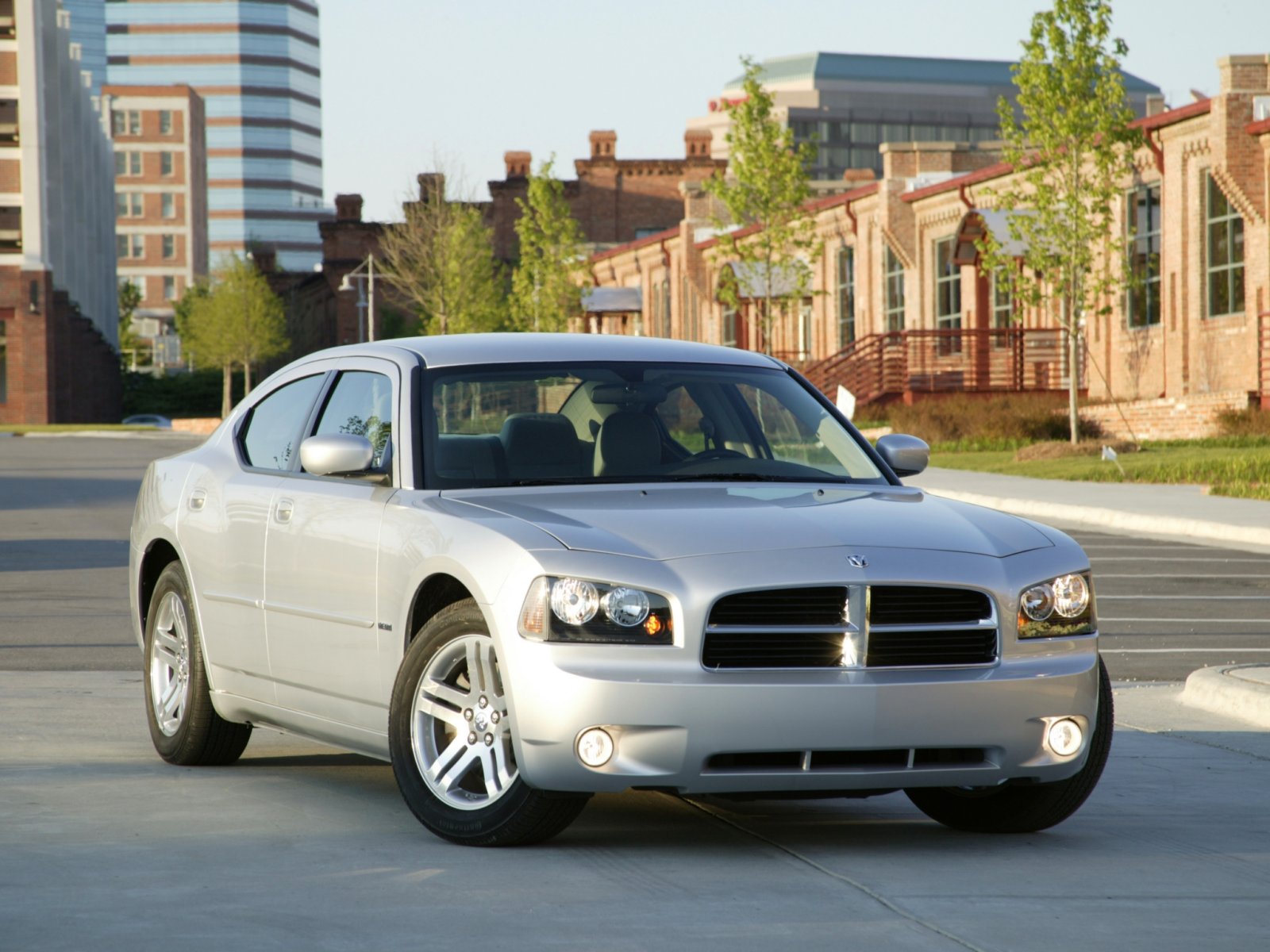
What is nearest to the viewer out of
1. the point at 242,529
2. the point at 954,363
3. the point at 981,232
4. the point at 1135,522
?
the point at 242,529

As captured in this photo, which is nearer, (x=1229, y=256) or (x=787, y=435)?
(x=787, y=435)

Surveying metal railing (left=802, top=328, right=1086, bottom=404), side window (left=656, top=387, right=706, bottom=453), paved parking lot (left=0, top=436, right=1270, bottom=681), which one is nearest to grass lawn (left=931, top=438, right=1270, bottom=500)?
paved parking lot (left=0, top=436, right=1270, bottom=681)

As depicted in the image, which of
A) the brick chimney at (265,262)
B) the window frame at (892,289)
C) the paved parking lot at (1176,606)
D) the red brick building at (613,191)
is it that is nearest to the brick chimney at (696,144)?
the red brick building at (613,191)

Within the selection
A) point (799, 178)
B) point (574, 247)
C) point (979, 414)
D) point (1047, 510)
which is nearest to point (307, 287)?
point (574, 247)

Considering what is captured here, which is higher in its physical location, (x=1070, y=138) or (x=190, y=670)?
(x=1070, y=138)

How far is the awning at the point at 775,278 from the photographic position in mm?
Result: 48438

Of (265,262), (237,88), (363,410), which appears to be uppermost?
(237,88)

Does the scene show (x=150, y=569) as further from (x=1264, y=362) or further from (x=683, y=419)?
(x=1264, y=362)

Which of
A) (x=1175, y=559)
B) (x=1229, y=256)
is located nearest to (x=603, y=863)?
(x=1175, y=559)

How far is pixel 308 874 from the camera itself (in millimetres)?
5570

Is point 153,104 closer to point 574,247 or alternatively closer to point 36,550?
Result: point 574,247

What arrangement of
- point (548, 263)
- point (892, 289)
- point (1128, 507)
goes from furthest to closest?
point (548, 263) < point (892, 289) < point (1128, 507)

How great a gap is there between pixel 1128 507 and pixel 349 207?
7658cm

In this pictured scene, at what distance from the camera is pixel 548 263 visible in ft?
224
